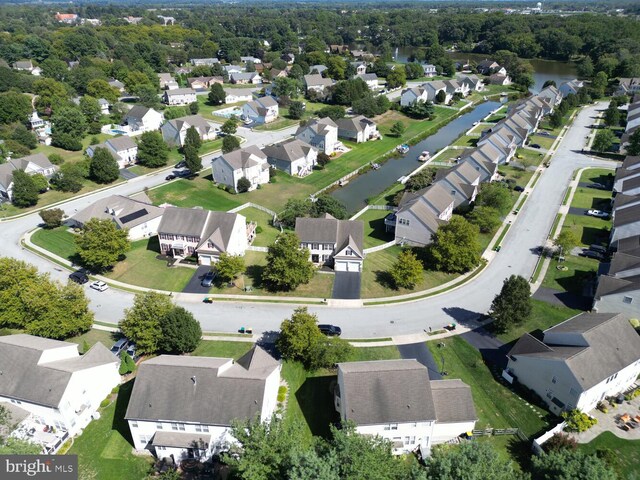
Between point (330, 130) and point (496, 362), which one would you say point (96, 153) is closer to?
point (330, 130)

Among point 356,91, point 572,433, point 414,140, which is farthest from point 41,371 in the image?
point 356,91

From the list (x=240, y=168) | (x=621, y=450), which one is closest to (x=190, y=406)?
(x=621, y=450)

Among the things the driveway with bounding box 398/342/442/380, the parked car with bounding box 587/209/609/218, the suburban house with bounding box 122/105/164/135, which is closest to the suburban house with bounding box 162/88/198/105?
the suburban house with bounding box 122/105/164/135

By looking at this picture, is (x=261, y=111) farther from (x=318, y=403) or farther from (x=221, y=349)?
(x=318, y=403)

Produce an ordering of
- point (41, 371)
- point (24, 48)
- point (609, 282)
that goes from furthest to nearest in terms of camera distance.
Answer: point (24, 48) < point (609, 282) < point (41, 371)

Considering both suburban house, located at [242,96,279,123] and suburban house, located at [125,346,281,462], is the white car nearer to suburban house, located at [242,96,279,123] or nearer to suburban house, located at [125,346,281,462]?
suburban house, located at [125,346,281,462]

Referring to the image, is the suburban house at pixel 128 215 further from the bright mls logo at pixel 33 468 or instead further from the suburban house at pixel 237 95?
the suburban house at pixel 237 95

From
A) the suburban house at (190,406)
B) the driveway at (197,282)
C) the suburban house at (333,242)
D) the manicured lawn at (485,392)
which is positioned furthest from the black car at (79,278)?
the manicured lawn at (485,392)
